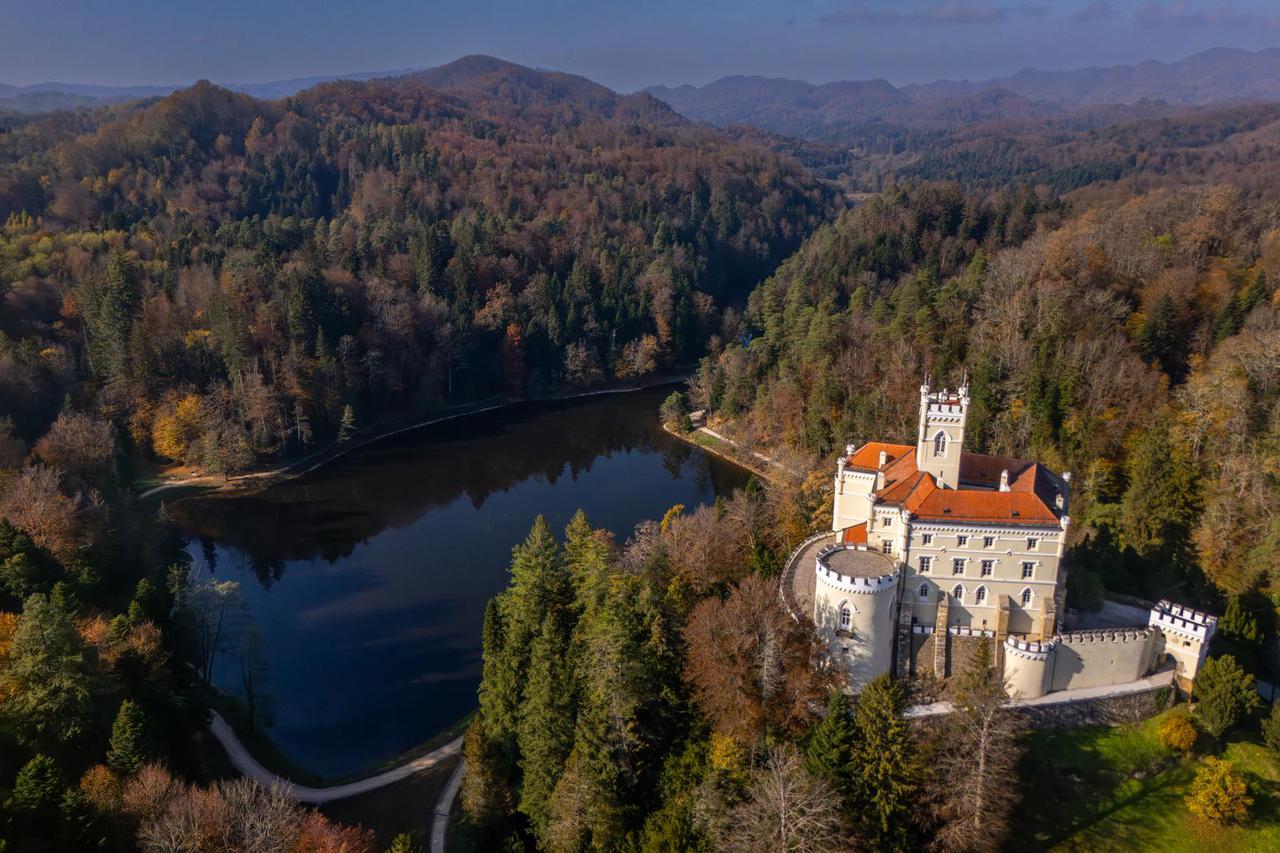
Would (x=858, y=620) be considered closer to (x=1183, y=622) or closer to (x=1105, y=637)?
(x=1105, y=637)

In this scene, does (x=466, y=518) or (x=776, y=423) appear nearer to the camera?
(x=466, y=518)

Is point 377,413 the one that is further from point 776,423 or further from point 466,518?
point 776,423

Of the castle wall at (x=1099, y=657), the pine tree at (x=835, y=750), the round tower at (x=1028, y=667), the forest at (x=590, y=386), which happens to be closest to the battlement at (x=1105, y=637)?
the castle wall at (x=1099, y=657)

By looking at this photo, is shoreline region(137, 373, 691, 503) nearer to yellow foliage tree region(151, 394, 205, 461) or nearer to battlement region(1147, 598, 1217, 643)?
yellow foliage tree region(151, 394, 205, 461)

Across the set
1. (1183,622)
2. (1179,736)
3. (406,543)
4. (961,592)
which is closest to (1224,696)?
(1179,736)

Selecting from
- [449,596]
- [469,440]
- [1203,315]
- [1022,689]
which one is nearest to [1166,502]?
[1022,689]

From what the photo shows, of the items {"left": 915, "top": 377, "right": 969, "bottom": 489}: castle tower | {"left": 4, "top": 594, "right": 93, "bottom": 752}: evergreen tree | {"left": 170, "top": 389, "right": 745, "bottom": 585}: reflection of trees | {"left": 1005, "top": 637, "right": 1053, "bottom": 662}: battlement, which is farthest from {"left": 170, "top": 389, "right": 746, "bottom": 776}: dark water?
{"left": 1005, "top": 637, "right": 1053, "bottom": 662}: battlement

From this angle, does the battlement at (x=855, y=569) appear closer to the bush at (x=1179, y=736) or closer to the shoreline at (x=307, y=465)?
the bush at (x=1179, y=736)

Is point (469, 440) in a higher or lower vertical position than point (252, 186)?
lower
